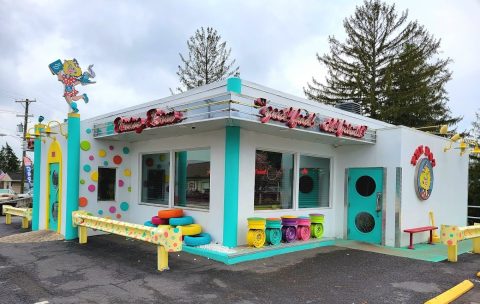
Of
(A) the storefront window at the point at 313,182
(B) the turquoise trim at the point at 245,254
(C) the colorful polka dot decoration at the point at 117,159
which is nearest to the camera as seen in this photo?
(B) the turquoise trim at the point at 245,254

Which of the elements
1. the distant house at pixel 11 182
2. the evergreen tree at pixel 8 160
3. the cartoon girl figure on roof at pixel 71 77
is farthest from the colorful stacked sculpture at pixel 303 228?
the evergreen tree at pixel 8 160

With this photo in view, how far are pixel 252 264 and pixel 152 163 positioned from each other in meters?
4.70

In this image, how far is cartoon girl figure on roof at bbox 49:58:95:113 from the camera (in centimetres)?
964

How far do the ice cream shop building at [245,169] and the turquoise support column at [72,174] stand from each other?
1.0 inches

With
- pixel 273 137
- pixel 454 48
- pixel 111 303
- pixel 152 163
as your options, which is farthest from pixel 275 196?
pixel 454 48

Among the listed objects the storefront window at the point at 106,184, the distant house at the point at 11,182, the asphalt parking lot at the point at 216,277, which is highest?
the storefront window at the point at 106,184

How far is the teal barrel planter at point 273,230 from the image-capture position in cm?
820

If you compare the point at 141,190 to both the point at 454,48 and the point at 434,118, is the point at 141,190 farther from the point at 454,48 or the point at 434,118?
the point at 454,48

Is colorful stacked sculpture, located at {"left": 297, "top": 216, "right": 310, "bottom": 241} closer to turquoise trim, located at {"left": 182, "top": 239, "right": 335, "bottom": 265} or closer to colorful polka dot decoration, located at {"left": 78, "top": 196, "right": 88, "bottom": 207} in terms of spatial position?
turquoise trim, located at {"left": 182, "top": 239, "right": 335, "bottom": 265}

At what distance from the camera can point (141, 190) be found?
1073cm

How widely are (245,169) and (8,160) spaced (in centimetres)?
8454

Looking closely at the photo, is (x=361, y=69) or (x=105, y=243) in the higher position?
(x=361, y=69)

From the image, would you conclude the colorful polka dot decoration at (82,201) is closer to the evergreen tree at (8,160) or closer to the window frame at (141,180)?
the window frame at (141,180)

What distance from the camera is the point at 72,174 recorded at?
952 cm
